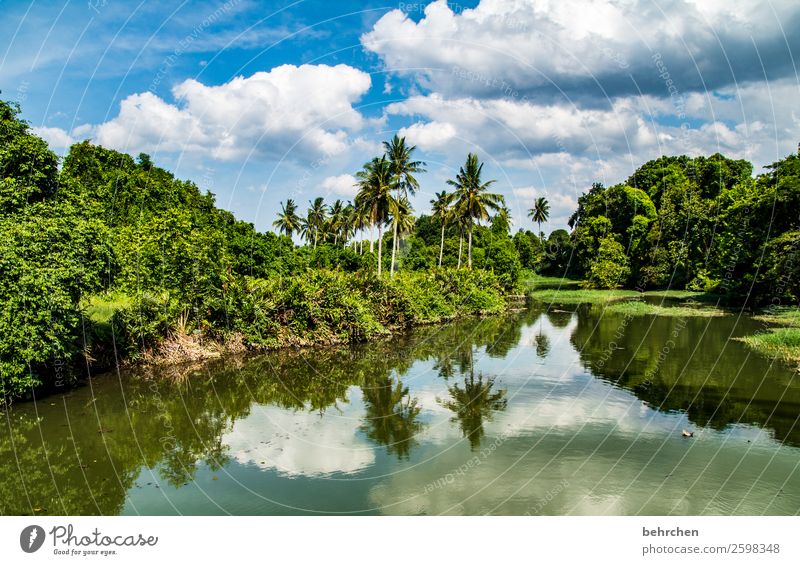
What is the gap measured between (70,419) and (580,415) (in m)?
15.2

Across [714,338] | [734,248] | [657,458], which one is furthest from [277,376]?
[734,248]

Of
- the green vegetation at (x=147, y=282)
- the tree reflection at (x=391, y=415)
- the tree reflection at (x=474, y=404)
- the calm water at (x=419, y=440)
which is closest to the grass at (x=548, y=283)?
the green vegetation at (x=147, y=282)

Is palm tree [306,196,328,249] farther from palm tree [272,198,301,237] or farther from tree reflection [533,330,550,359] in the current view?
tree reflection [533,330,550,359]

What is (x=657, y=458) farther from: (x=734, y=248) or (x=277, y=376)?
(x=734, y=248)

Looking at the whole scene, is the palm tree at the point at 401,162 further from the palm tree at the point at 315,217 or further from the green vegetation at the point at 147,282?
the palm tree at the point at 315,217

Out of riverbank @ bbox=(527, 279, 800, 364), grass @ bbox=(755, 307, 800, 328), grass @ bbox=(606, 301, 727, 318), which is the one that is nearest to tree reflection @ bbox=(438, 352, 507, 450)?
riverbank @ bbox=(527, 279, 800, 364)

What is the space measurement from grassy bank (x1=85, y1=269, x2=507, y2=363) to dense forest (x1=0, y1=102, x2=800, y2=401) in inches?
3.4

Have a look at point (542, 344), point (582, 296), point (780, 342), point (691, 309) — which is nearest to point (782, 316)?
point (691, 309)

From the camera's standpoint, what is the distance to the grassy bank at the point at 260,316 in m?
23.3

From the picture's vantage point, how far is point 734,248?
4534 centimetres

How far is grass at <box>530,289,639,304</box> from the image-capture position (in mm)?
57812

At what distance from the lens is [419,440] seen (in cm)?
1473

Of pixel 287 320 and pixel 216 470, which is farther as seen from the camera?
pixel 287 320
